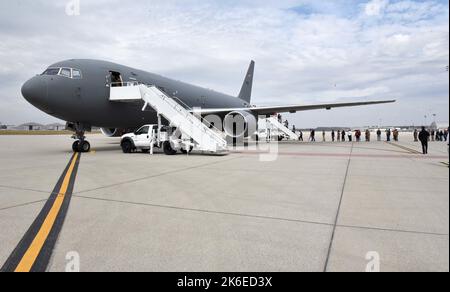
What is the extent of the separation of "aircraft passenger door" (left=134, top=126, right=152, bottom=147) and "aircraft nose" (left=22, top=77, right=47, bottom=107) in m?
4.55

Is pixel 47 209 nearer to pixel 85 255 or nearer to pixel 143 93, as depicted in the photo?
pixel 85 255

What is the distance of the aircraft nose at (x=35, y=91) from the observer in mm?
13477

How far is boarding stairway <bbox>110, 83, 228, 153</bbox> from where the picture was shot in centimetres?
1531

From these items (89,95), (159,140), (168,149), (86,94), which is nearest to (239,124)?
(159,140)

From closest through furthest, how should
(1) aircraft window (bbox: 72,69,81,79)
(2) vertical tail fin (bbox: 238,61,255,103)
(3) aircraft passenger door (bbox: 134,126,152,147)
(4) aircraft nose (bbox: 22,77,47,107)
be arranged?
1. (4) aircraft nose (bbox: 22,77,47,107)
2. (1) aircraft window (bbox: 72,69,81,79)
3. (3) aircraft passenger door (bbox: 134,126,152,147)
4. (2) vertical tail fin (bbox: 238,61,255,103)

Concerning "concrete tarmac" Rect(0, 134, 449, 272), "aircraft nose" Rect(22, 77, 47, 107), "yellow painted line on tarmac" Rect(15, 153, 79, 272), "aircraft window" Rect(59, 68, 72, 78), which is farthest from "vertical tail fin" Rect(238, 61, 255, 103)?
"yellow painted line on tarmac" Rect(15, 153, 79, 272)

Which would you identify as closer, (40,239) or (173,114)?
(40,239)

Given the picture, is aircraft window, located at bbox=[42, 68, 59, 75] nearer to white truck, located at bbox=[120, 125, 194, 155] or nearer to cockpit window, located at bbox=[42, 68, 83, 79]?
cockpit window, located at bbox=[42, 68, 83, 79]

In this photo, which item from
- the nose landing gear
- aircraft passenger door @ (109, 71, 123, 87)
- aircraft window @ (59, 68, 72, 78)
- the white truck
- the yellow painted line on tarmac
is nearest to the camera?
the yellow painted line on tarmac

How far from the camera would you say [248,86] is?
3850 cm

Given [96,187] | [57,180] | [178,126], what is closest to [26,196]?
[96,187]

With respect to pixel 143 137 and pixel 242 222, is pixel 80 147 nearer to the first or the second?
pixel 143 137

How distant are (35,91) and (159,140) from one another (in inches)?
226

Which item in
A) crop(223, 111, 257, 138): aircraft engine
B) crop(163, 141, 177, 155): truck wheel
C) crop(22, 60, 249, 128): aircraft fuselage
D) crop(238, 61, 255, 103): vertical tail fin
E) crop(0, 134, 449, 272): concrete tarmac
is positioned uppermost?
crop(238, 61, 255, 103): vertical tail fin
